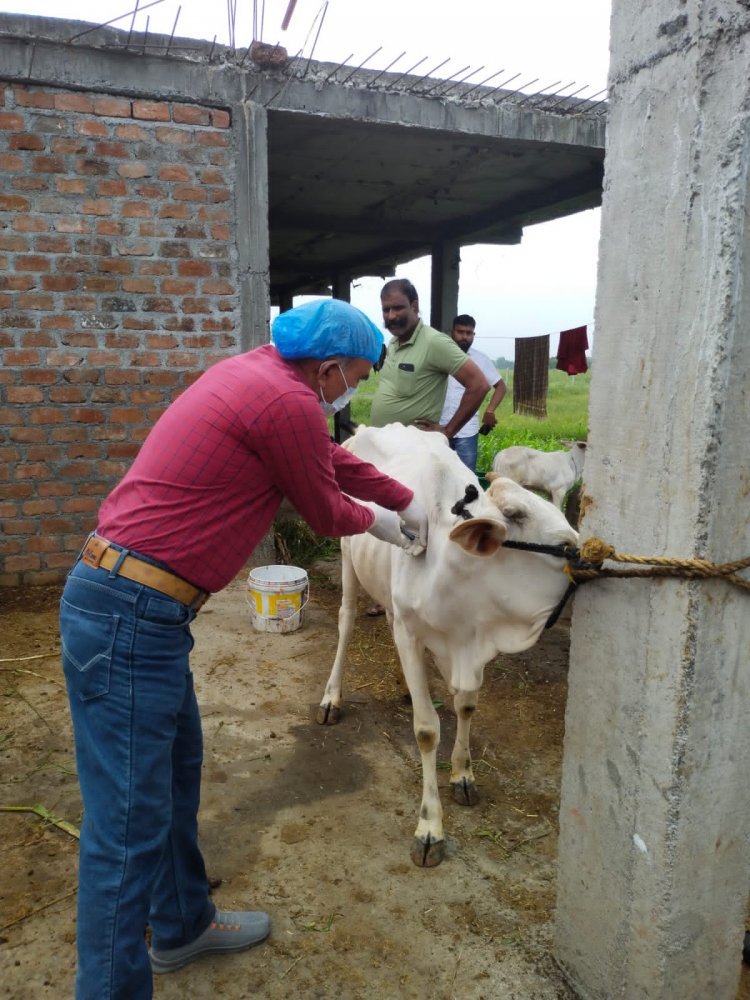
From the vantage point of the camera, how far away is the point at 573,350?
10312 millimetres

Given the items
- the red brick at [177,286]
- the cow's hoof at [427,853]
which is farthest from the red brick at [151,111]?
the cow's hoof at [427,853]

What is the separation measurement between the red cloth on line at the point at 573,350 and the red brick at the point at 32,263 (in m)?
7.20

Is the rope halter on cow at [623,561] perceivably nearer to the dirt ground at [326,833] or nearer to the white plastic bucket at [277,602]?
the dirt ground at [326,833]

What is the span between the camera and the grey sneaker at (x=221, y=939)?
2.17 meters

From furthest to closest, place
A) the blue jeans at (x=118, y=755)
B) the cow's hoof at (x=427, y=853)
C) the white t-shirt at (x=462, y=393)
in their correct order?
the white t-shirt at (x=462, y=393)
the cow's hoof at (x=427, y=853)
the blue jeans at (x=118, y=755)

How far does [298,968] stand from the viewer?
2.20 m

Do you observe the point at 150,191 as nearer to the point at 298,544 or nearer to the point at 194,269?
the point at 194,269

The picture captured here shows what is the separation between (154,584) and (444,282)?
8.32 m

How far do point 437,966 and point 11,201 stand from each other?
465 centimetres

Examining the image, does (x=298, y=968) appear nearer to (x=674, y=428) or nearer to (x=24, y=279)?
(x=674, y=428)

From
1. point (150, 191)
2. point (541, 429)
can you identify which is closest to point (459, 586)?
point (150, 191)

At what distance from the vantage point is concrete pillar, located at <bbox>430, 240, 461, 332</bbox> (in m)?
9.31

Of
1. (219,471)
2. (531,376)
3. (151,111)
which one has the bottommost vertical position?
(531,376)

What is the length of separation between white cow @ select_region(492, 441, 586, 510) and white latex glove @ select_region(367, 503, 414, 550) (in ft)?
12.3
